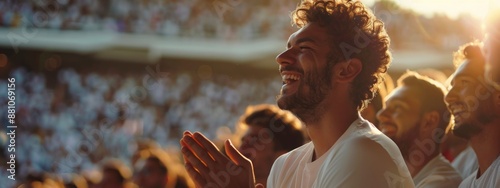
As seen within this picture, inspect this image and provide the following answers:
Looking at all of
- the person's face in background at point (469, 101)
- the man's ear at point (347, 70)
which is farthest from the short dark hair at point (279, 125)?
the man's ear at point (347, 70)

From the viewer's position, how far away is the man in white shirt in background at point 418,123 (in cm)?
320

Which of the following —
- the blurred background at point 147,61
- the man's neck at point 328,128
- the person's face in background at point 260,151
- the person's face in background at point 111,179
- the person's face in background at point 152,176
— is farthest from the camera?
the blurred background at point 147,61

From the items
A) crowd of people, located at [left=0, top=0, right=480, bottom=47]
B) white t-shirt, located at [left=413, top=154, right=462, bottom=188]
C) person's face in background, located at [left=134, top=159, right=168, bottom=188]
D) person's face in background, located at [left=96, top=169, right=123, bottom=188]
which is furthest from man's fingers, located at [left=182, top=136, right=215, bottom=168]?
crowd of people, located at [left=0, top=0, right=480, bottom=47]

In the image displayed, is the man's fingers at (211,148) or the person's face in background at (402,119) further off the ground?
the person's face in background at (402,119)

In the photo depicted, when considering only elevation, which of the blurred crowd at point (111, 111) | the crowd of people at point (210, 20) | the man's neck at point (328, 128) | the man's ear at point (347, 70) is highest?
the crowd of people at point (210, 20)

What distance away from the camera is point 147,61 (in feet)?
55.6

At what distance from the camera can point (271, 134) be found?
11.8 feet

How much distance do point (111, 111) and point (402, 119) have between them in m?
11.1

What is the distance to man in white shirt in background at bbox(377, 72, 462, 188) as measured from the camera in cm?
320

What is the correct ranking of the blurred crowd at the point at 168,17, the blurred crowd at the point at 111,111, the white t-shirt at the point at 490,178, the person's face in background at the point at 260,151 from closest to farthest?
the white t-shirt at the point at 490,178 → the person's face in background at the point at 260,151 → the blurred crowd at the point at 111,111 → the blurred crowd at the point at 168,17

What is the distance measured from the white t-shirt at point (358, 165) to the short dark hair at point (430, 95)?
1.31m

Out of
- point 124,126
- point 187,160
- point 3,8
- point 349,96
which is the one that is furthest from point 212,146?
point 3,8

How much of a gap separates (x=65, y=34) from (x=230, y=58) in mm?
3658

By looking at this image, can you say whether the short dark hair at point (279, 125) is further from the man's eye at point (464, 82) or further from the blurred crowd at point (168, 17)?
the blurred crowd at point (168, 17)
